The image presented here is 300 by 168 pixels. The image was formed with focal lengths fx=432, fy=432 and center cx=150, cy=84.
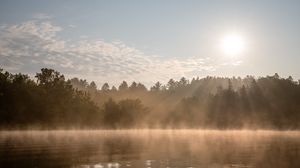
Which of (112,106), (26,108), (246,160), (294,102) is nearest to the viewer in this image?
(246,160)

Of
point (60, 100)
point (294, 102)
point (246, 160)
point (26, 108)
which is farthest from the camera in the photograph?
point (294, 102)

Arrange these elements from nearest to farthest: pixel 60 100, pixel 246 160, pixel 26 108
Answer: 1. pixel 246 160
2. pixel 26 108
3. pixel 60 100

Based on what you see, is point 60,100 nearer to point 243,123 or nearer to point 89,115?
point 89,115

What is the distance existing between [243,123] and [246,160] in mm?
129846

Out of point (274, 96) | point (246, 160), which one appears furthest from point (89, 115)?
point (246, 160)

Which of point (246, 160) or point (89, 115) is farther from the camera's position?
point (89, 115)

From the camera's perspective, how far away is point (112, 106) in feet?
598

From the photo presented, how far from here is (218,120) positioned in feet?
564

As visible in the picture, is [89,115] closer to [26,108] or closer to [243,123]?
[26,108]

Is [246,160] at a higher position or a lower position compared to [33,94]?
lower

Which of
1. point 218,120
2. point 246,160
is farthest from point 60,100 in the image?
point 246,160

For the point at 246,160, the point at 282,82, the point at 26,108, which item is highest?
the point at 282,82

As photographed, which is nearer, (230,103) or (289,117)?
(289,117)

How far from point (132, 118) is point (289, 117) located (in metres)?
64.0
